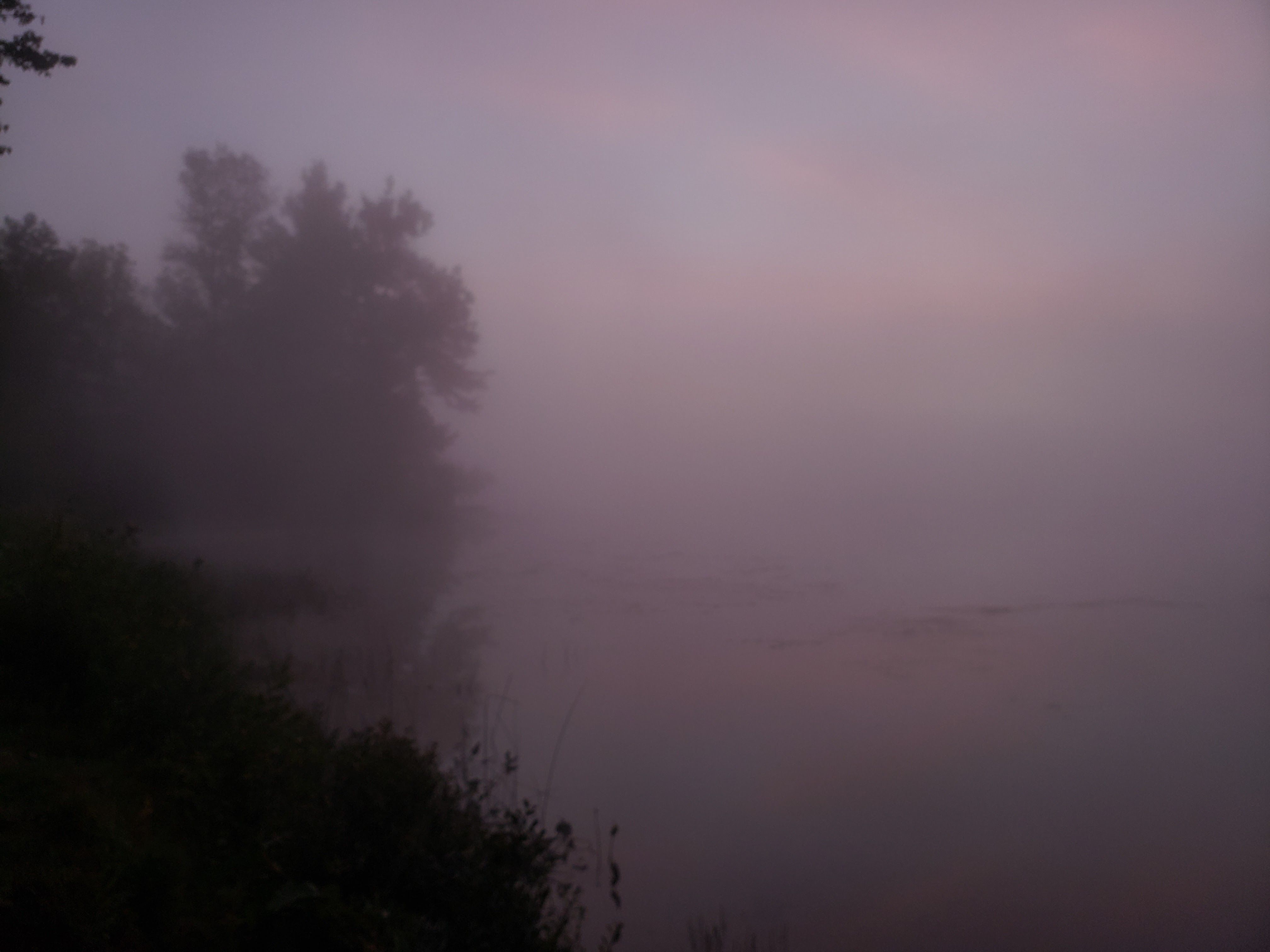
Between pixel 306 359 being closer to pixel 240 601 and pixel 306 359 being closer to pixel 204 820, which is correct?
pixel 240 601

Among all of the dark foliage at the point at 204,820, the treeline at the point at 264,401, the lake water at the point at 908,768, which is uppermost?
the treeline at the point at 264,401

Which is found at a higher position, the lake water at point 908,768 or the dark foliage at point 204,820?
the lake water at point 908,768

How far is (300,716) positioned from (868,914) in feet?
15.7

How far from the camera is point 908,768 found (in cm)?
984

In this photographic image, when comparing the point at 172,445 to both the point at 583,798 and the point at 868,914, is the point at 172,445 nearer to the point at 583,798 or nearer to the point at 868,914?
the point at 583,798

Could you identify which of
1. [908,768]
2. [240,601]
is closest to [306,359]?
[240,601]

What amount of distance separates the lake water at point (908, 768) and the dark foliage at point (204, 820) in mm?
1875

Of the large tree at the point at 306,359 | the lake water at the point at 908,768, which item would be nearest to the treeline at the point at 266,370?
the large tree at the point at 306,359

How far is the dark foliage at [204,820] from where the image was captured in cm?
386

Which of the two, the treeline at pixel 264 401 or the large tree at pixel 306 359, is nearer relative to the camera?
the treeline at pixel 264 401

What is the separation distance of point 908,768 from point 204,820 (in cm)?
768

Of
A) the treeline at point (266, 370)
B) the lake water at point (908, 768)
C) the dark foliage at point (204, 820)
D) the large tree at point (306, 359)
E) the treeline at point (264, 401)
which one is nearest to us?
the dark foliage at point (204, 820)

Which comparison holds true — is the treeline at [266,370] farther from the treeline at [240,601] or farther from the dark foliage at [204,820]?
the dark foliage at [204,820]

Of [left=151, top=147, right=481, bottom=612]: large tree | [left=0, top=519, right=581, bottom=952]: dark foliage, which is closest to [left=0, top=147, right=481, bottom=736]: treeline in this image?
[left=151, top=147, right=481, bottom=612]: large tree
